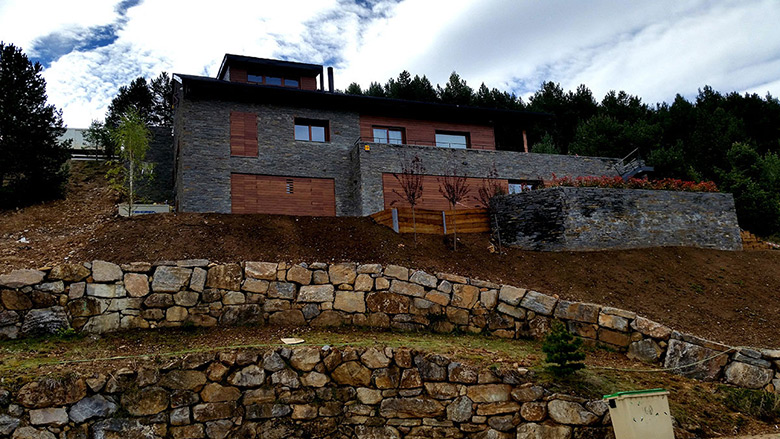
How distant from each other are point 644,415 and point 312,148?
1674 cm

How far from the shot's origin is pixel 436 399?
26.4ft

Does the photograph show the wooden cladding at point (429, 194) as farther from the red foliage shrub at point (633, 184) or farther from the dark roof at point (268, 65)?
the dark roof at point (268, 65)

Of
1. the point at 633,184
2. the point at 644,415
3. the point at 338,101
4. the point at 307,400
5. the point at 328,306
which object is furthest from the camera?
the point at 338,101

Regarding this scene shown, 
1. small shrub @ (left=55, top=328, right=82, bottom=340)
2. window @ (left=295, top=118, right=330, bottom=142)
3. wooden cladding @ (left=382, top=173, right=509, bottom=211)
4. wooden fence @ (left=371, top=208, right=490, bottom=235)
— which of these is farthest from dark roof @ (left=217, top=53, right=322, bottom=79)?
small shrub @ (left=55, top=328, right=82, bottom=340)

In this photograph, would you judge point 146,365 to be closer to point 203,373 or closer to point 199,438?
point 203,373

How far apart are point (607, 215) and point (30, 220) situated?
19.9 metres

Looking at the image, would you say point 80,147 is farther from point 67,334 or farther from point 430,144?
point 67,334

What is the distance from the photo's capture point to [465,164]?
71.3ft

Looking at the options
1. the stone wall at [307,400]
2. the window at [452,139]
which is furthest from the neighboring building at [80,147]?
the stone wall at [307,400]

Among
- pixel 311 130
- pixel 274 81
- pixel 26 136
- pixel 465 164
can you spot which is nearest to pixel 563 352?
pixel 465 164

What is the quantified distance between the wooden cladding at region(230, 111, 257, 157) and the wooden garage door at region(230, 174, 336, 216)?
1061 millimetres

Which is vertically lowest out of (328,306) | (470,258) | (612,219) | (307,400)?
(307,400)

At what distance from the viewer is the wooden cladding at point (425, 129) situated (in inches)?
880

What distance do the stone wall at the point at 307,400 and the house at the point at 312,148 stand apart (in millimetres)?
11799
